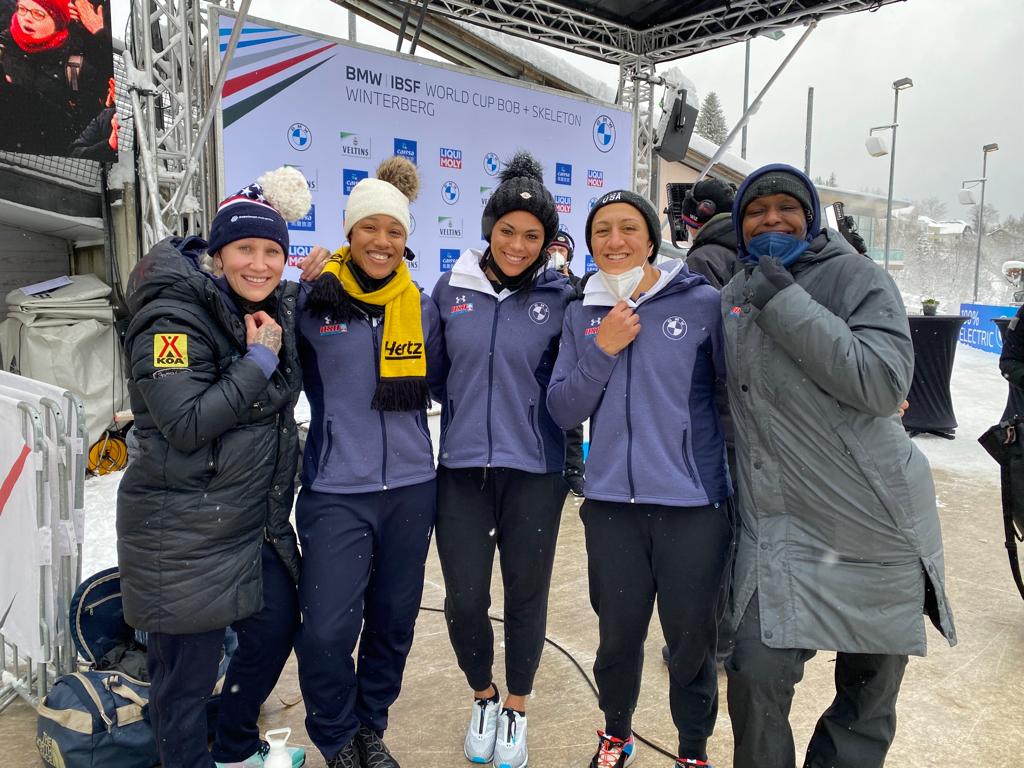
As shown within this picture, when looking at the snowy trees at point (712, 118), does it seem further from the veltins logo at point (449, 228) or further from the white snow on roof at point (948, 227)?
the veltins logo at point (449, 228)

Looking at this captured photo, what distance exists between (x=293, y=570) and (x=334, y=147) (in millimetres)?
5150

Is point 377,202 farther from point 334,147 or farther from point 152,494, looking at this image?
point 334,147

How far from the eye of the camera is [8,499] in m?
2.89

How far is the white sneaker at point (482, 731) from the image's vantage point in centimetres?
257

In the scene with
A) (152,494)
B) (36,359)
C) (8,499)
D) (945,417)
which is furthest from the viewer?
(945,417)

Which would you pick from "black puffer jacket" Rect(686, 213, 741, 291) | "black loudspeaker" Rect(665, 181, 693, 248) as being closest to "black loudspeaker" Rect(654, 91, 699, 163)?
"black loudspeaker" Rect(665, 181, 693, 248)

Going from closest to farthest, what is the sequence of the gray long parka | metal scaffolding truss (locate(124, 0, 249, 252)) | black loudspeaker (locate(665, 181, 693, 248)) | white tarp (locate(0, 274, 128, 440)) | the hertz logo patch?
the gray long parka → the hertz logo patch → black loudspeaker (locate(665, 181, 693, 248)) → metal scaffolding truss (locate(124, 0, 249, 252)) → white tarp (locate(0, 274, 128, 440))

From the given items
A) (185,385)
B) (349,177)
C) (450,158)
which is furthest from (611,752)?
(450,158)

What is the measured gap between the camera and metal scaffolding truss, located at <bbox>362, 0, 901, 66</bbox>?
7.62 metres

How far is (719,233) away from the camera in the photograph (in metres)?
3.23

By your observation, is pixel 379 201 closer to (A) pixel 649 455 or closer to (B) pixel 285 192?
(B) pixel 285 192

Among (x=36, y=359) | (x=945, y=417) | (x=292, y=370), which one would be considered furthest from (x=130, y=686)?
(x=945, y=417)

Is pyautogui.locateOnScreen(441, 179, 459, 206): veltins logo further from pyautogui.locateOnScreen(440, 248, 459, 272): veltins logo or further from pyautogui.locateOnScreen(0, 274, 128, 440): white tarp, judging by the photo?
pyautogui.locateOnScreen(0, 274, 128, 440): white tarp

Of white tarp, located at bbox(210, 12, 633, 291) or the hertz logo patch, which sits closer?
the hertz logo patch
